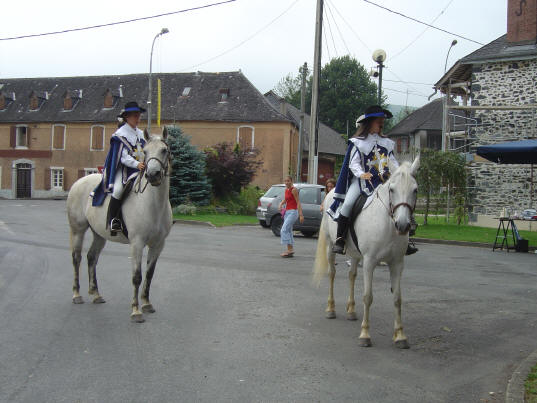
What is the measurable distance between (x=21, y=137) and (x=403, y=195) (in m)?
53.1

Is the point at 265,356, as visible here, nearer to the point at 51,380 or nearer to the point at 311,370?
the point at 311,370

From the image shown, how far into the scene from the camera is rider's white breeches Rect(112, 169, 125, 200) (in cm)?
733

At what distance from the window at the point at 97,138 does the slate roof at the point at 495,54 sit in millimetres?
31884

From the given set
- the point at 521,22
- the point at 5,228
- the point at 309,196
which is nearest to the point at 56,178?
the point at 5,228

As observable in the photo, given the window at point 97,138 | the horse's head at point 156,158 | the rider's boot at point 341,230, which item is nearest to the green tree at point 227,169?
the window at point 97,138

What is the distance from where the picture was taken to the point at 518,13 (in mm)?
26000

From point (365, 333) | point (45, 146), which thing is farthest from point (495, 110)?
point (45, 146)

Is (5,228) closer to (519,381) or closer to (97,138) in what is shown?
(519,381)

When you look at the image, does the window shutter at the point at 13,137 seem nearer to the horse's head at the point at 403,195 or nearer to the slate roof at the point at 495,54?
the slate roof at the point at 495,54

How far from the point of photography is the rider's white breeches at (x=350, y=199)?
680 cm

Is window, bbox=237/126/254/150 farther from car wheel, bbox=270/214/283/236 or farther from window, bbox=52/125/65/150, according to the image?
car wheel, bbox=270/214/283/236

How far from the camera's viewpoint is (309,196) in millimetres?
20031

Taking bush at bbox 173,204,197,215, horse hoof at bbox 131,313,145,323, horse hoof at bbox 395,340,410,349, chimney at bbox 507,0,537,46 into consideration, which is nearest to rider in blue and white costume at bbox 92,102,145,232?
horse hoof at bbox 131,313,145,323

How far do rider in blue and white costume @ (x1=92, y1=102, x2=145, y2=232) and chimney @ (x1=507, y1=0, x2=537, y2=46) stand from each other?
23.5 m
